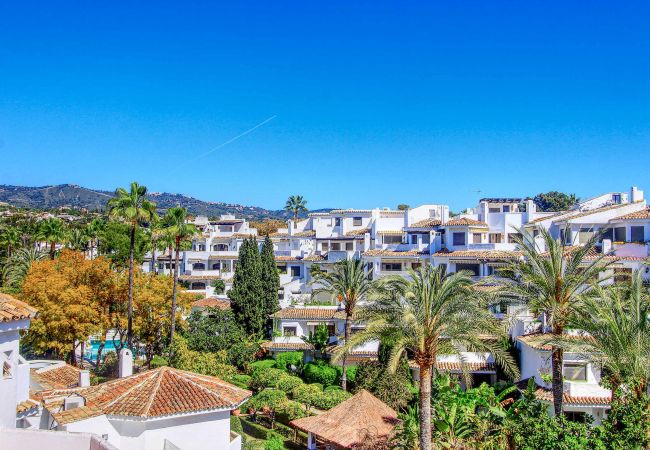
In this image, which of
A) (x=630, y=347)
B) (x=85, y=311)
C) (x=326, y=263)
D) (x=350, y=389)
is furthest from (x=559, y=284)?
(x=326, y=263)

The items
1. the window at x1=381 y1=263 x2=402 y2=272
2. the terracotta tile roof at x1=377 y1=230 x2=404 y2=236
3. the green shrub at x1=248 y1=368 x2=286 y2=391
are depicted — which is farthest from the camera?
the terracotta tile roof at x1=377 y1=230 x2=404 y2=236

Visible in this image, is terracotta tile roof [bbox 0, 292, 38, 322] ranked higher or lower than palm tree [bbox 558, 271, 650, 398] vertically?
higher

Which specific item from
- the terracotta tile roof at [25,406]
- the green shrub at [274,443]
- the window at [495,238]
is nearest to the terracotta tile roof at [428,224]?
the window at [495,238]

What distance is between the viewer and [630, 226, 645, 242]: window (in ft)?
154

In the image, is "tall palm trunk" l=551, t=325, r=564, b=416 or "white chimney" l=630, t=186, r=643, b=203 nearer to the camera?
"tall palm trunk" l=551, t=325, r=564, b=416

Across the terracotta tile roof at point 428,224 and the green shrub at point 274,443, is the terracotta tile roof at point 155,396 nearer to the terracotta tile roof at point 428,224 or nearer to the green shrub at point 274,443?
the green shrub at point 274,443

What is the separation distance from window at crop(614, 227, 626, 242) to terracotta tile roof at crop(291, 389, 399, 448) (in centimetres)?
2892

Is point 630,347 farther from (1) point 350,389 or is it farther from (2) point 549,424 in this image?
(1) point 350,389

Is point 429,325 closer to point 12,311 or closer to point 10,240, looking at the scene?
point 12,311

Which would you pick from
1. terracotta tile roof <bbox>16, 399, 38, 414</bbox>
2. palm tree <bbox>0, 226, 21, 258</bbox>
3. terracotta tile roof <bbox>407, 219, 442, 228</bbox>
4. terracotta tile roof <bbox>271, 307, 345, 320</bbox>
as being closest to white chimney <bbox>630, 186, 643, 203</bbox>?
terracotta tile roof <bbox>407, 219, 442, 228</bbox>

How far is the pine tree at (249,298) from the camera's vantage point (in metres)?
52.7

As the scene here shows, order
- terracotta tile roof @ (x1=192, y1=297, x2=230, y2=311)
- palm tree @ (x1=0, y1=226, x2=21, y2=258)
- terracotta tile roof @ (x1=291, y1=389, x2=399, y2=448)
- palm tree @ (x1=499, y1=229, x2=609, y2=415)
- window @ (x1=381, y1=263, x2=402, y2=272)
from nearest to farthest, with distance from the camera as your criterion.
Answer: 1. palm tree @ (x1=499, y1=229, x2=609, y2=415)
2. terracotta tile roof @ (x1=291, y1=389, x2=399, y2=448)
3. terracotta tile roof @ (x1=192, y1=297, x2=230, y2=311)
4. window @ (x1=381, y1=263, x2=402, y2=272)
5. palm tree @ (x1=0, y1=226, x2=21, y2=258)

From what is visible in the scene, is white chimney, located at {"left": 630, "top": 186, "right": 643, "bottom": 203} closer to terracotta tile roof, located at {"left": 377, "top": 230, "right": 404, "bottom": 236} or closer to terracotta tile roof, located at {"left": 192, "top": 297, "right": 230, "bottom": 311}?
terracotta tile roof, located at {"left": 377, "top": 230, "right": 404, "bottom": 236}

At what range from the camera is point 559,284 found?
2223 cm
